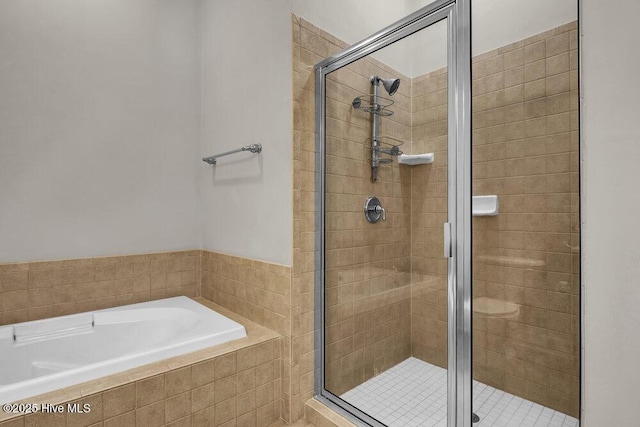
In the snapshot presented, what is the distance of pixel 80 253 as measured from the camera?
2.01 m

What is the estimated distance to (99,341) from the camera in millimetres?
1821

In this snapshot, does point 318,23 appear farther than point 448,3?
Yes

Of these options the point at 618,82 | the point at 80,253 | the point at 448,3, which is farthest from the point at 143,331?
the point at 618,82

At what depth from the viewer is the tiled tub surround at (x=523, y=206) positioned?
108 cm

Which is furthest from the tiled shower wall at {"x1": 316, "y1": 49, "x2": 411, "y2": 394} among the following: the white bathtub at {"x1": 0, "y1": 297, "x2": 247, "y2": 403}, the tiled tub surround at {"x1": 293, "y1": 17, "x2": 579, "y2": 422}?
the white bathtub at {"x1": 0, "y1": 297, "x2": 247, "y2": 403}

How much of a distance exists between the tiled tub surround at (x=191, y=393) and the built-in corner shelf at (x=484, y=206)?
1.13m

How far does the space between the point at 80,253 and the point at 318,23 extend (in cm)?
191

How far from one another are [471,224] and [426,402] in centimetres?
79

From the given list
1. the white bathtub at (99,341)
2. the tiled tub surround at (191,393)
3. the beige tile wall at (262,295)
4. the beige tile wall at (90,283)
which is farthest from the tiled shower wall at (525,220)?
the beige tile wall at (90,283)

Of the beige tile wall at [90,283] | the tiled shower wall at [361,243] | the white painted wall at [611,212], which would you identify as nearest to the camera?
the white painted wall at [611,212]

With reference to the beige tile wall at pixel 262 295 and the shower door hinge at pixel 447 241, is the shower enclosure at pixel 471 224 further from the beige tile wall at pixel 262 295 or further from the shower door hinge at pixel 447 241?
the beige tile wall at pixel 262 295

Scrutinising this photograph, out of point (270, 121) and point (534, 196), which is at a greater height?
point (270, 121)

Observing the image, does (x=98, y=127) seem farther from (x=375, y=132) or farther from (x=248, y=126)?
(x=375, y=132)

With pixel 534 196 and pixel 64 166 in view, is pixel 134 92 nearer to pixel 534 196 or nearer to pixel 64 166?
pixel 64 166
